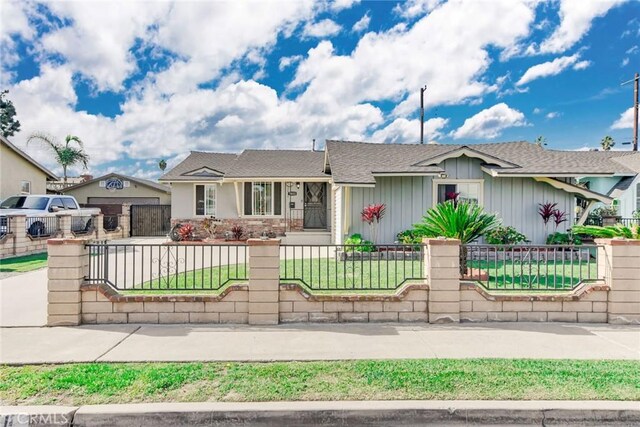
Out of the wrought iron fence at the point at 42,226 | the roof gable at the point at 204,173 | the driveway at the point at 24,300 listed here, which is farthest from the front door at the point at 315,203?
the driveway at the point at 24,300

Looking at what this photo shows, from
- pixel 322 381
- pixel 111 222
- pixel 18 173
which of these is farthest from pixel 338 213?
pixel 18 173

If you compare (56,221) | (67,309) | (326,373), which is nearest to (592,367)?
(326,373)

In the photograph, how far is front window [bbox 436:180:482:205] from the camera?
13797mm

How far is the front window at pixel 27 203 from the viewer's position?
16391 mm

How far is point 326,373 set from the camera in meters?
4.20

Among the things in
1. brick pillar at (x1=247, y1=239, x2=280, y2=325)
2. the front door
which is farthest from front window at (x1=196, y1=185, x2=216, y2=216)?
brick pillar at (x1=247, y1=239, x2=280, y2=325)

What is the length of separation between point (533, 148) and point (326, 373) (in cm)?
1538

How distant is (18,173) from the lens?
23.6 m

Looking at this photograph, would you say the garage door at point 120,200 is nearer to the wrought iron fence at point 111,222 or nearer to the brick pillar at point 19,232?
the wrought iron fence at point 111,222

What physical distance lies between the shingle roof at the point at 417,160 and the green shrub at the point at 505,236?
77.6 inches

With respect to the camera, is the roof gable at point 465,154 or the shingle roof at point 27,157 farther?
the shingle roof at point 27,157

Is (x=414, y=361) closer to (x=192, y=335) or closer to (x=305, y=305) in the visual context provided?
(x=305, y=305)

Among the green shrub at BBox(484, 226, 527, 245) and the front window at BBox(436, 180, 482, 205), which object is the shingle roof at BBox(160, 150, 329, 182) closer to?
the front window at BBox(436, 180, 482, 205)

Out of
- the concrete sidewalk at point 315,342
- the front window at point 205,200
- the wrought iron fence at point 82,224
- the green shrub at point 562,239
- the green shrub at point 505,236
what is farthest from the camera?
the front window at point 205,200
